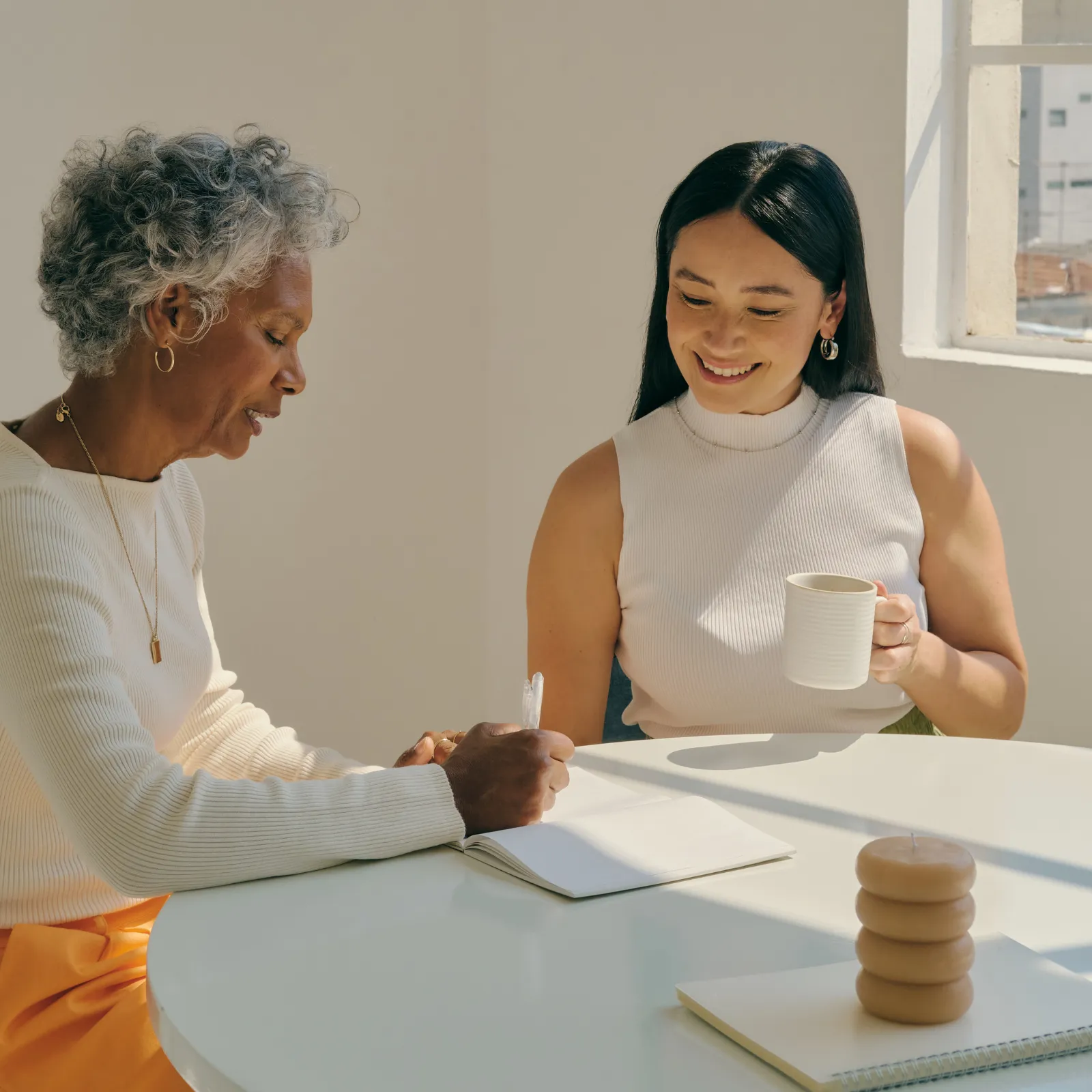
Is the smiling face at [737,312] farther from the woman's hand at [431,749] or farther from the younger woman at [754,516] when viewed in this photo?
the woman's hand at [431,749]

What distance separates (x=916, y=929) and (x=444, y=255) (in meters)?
2.99

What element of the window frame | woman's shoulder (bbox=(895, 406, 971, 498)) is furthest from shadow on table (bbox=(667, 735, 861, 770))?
the window frame

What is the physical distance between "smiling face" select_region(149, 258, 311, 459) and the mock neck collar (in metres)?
0.68

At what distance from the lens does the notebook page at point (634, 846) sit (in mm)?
1216

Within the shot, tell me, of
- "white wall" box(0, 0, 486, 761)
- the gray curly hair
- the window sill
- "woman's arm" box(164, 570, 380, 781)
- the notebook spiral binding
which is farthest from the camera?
"white wall" box(0, 0, 486, 761)

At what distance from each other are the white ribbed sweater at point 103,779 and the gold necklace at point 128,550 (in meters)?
0.01

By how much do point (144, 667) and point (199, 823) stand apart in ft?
1.23

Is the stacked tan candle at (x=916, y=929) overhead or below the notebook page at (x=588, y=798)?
overhead

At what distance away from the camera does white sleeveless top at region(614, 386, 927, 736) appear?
192 centimetres

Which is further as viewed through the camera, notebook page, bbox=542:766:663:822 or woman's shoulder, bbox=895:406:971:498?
woman's shoulder, bbox=895:406:971:498

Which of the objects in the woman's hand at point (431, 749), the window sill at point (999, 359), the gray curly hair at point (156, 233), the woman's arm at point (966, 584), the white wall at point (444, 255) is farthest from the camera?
the white wall at point (444, 255)

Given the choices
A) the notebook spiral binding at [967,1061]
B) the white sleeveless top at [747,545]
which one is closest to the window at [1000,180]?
the white sleeveless top at [747,545]

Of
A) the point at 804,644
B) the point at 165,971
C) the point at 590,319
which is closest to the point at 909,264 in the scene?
the point at 590,319

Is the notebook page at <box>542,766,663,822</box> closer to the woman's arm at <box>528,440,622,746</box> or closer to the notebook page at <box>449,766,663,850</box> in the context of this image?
the notebook page at <box>449,766,663,850</box>
